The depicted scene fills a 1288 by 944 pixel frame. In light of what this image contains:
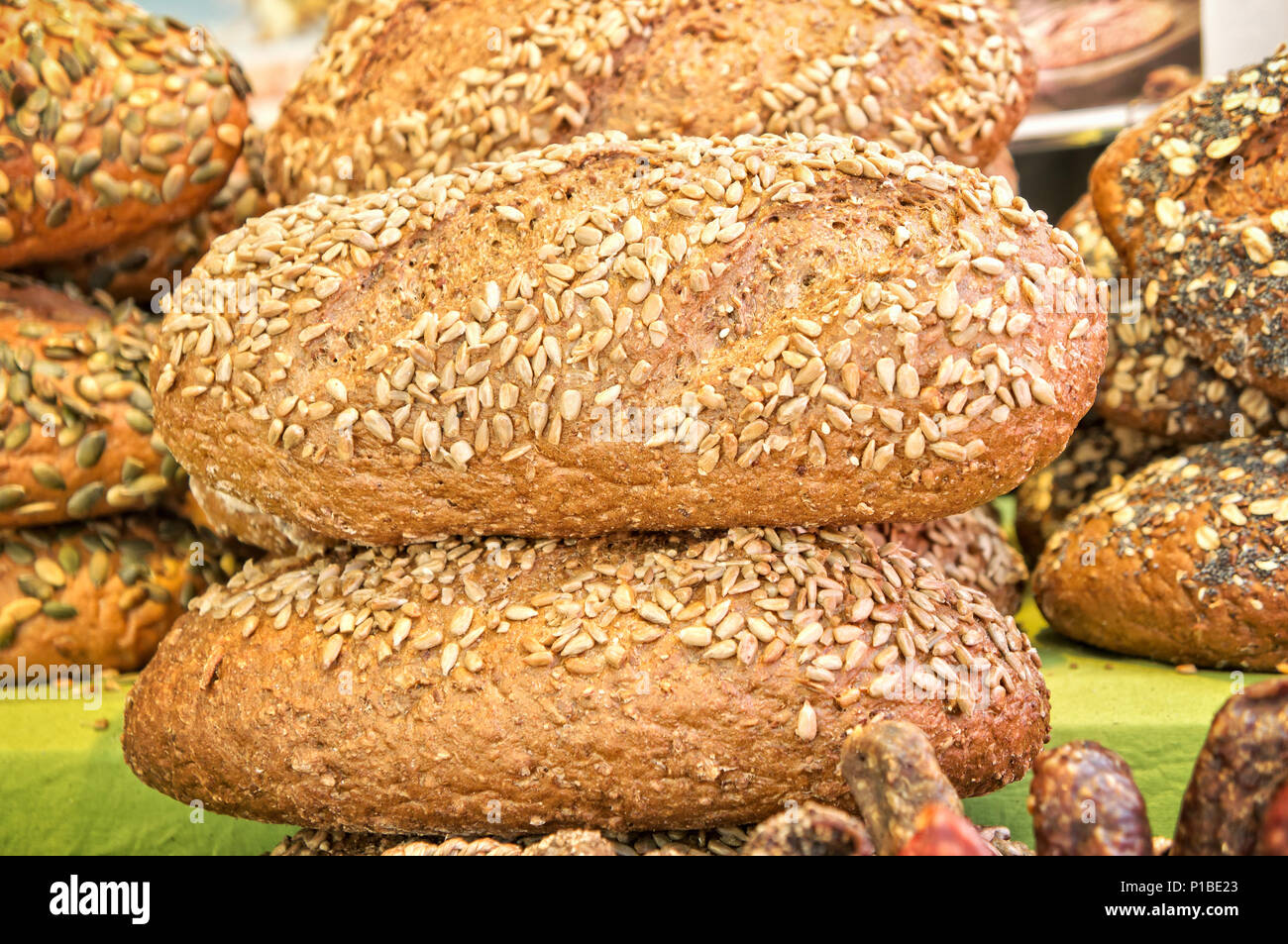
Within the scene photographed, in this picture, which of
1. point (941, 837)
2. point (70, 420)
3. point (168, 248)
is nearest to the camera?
point (941, 837)

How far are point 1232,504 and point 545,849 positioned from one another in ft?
4.75

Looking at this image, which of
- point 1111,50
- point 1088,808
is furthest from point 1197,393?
point 1111,50

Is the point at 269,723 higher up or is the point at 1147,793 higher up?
the point at 269,723

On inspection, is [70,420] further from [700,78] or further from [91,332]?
[700,78]

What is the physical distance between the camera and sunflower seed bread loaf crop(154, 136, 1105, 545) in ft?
5.19

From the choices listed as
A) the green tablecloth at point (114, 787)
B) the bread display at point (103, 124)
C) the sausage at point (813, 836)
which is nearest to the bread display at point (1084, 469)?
the green tablecloth at point (114, 787)

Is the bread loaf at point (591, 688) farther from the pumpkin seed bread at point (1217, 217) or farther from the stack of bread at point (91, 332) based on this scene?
the pumpkin seed bread at point (1217, 217)

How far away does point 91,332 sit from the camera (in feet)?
7.90

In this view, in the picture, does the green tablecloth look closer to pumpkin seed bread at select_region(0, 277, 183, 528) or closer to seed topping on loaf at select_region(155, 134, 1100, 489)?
pumpkin seed bread at select_region(0, 277, 183, 528)

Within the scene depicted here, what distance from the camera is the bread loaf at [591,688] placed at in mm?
1595

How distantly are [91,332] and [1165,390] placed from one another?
2247 millimetres
